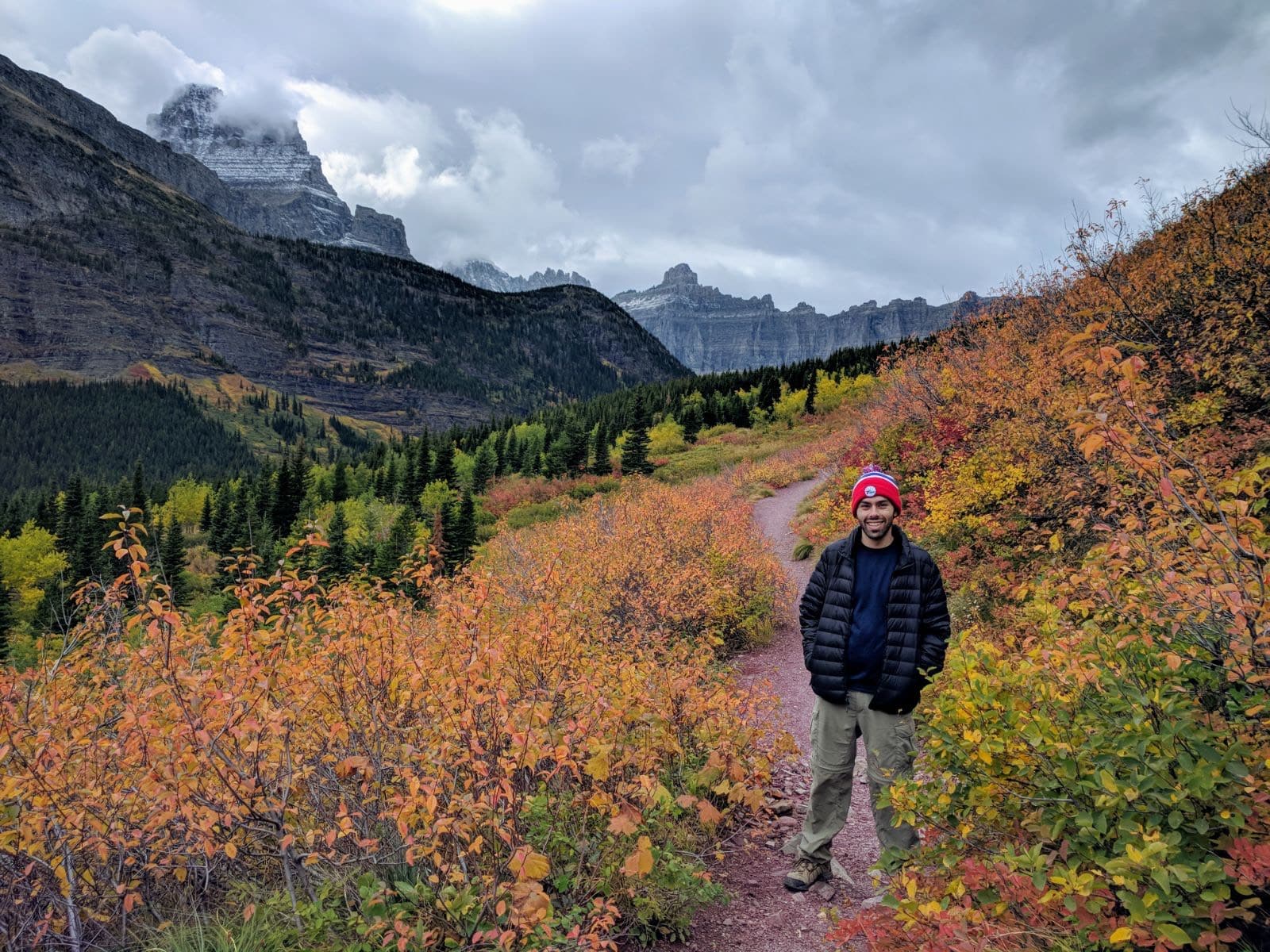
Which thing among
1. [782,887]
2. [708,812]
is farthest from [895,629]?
[782,887]

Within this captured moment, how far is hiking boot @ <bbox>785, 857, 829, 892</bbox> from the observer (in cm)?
402

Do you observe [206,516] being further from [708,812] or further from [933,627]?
[933,627]

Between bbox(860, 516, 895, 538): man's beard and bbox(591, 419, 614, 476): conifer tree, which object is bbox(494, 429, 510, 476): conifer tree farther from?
bbox(860, 516, 895, 538): man's beard

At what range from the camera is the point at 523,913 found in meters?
2.71

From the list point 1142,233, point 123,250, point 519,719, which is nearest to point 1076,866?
point 519,719

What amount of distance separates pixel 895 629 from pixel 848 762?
967 millimetres

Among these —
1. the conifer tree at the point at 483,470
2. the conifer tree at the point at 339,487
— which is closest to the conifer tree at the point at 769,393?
the conifer tree at the point at 483,470

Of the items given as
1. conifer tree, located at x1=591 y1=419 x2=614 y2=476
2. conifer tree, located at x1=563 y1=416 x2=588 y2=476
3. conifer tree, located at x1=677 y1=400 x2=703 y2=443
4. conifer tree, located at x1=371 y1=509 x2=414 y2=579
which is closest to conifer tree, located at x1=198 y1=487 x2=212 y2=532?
conifer tree, located at x1=563 y1=416 x2=588 y2=476

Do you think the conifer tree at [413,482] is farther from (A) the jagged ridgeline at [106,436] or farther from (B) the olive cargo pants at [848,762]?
(A) the jagged ridgeline at [106,436]

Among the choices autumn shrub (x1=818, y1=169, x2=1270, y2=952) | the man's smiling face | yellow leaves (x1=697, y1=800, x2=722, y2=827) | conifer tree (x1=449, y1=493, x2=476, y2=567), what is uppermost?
the man's smiling face

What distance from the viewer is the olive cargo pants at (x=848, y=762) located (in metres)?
3.68

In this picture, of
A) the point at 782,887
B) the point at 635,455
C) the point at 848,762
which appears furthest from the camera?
the point at 635,455

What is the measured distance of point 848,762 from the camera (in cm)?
389

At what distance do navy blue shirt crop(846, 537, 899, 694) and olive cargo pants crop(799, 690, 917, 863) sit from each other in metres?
0.15
